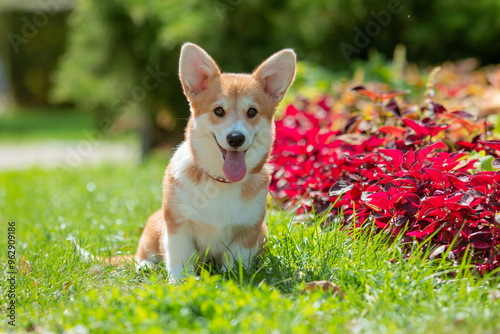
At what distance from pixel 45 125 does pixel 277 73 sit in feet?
42.3

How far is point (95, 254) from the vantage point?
11.3 feet

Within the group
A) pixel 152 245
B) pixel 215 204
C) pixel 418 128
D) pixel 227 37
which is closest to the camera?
pixel 215 204

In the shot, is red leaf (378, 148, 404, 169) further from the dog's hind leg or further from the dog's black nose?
the dog's hind leg

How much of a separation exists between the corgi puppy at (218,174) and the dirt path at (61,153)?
5.63 meters

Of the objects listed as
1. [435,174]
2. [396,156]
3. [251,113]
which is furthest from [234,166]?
[435,174]

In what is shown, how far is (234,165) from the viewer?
9.86 ft

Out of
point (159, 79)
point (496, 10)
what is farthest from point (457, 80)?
point (159, 79)

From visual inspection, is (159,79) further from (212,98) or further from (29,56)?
(29,56)

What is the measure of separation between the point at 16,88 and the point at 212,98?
17007mm

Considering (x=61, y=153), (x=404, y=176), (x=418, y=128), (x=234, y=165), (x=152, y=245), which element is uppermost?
(x=418, y=128)

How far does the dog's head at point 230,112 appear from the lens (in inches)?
118

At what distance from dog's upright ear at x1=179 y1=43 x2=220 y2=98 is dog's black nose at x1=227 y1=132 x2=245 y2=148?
474 mm

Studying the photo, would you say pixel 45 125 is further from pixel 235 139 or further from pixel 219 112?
pixel 235 139

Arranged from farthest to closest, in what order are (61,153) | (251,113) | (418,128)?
(61,153) < (418,128) < (251,113)
